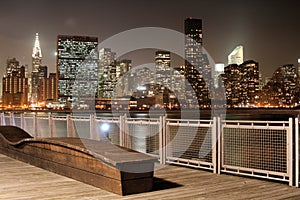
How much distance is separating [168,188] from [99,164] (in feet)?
3.73

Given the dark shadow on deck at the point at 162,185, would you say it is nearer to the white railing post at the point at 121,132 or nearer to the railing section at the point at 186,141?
the railing section at the point at 186,141

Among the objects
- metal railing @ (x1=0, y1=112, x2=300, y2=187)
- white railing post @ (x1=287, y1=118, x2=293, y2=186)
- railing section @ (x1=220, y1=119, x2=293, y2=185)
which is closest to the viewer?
white railing post @ (x1=287, y1=118, x2=293, y2=186)

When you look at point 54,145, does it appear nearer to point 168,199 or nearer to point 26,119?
point 168,199

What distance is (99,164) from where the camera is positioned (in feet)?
19.5

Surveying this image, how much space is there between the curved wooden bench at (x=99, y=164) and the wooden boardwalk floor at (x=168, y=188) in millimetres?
130

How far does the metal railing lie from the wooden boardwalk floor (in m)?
0.33

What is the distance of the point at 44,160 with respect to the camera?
7.99 metres

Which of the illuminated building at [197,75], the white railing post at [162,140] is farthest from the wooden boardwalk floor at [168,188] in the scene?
the illuminated building at [197,75]

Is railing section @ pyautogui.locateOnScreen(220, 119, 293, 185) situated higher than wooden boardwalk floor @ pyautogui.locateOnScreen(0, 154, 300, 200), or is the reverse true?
railing section @ pyautogui.locateOnScreen(220, 119, 293, 185)

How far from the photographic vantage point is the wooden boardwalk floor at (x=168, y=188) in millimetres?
5695

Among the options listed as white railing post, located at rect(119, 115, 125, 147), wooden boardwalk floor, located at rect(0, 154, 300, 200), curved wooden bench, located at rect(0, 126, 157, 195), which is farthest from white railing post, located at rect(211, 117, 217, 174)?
white railing post, located at rect(119, 115, 125, 147)

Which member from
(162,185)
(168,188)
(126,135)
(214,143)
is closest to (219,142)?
(214,143)

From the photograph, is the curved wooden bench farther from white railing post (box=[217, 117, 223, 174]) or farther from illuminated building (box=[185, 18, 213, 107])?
illuminated building (box=[185, 18, 213, 107])

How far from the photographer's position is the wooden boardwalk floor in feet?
18.7
